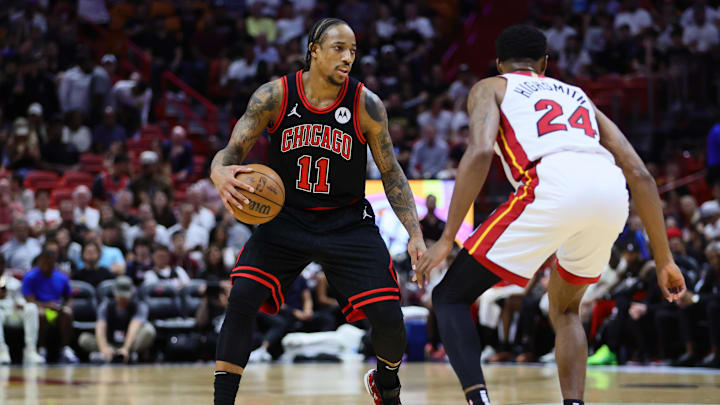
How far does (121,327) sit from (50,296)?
0.97m

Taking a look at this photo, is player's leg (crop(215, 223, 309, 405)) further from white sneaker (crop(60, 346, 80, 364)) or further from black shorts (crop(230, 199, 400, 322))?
white sneaker (crop(60, 346, 80, 364))

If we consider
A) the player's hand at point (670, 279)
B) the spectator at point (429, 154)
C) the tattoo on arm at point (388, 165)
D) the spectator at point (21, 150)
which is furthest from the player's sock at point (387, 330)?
the spectator at point (21, 150)

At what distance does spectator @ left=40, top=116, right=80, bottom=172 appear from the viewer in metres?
17.0

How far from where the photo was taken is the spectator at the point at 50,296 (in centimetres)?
1239

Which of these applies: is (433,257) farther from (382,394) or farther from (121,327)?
(121,327)

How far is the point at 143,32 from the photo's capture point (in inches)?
801

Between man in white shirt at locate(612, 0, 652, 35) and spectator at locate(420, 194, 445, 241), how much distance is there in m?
6.77

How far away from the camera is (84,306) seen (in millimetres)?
12883

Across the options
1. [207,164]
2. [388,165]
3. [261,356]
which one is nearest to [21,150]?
[207,164]

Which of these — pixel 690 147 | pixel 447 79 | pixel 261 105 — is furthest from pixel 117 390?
pixel 447 79

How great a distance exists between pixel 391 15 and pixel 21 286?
11.0 metres

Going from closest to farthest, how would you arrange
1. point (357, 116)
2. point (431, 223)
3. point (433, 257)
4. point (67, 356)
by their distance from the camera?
point (433, 257) < point (357, 116) < point (67, 356) < point (431, 223)

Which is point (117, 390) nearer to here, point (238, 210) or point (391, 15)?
point (238, 210)

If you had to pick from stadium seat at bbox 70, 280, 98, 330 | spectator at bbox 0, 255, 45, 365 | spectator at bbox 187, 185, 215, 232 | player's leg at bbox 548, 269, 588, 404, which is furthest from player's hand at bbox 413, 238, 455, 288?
spectator at bbox 187, 185, 215, 232
